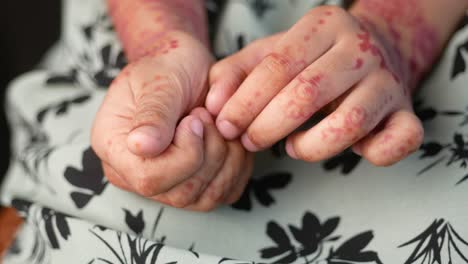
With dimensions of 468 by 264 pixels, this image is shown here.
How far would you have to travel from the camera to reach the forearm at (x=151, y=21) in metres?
0.61

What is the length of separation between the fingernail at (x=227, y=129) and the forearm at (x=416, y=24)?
246mm

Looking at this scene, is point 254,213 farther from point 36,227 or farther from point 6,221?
point 6,221

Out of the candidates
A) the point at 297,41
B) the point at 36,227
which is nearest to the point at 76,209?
the point at 36,227

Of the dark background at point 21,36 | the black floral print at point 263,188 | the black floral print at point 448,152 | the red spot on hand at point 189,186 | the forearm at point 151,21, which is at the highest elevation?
the forearm at point 151,21

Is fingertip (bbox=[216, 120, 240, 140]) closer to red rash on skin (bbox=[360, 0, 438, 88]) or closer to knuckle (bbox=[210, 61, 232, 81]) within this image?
knuckle (bbox=[210, 61, 232, 81])

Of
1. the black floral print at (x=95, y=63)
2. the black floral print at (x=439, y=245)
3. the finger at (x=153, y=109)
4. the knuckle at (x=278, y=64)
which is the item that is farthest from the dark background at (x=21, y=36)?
the black floral print at (x=439, y=245)

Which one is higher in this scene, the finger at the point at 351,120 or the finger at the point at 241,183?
the finger at the point at 351,120

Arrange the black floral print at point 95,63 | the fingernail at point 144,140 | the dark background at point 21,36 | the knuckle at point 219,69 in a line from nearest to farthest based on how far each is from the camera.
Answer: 1. the fingernail at point 144,140
2. the knuckle at point 219,69
3. the black floral print at point 95,63
4. the dark background at point 21,36

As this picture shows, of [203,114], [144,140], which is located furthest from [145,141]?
[203,114]

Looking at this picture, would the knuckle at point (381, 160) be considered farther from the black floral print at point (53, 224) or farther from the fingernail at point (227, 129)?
the black floral print at point (53, 224)

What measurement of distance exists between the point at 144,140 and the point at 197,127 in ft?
0.24

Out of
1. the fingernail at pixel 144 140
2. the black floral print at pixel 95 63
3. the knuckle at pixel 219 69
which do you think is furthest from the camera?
the black floral print at pixel 95 63

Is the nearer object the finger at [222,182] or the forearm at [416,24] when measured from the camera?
the finger at [222,182]

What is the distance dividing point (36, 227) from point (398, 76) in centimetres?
45
